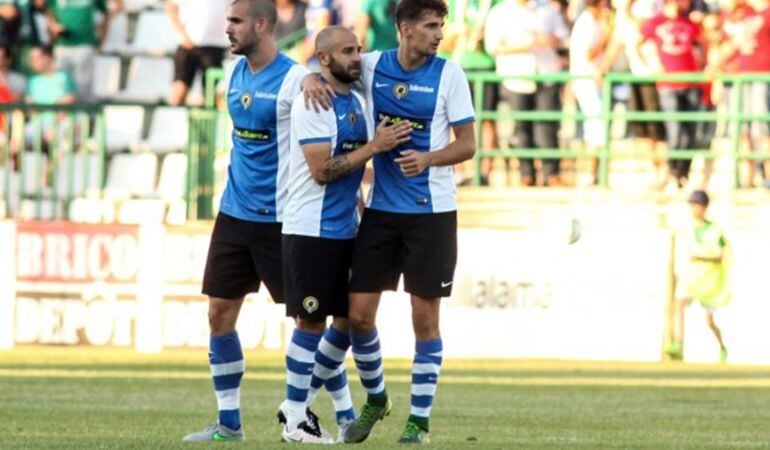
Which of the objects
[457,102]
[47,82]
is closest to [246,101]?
[457,102]

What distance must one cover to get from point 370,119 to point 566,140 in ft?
43.1

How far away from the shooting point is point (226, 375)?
39.0 feet

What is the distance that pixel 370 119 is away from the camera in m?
11.6

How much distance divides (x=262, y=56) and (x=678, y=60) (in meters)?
12.6

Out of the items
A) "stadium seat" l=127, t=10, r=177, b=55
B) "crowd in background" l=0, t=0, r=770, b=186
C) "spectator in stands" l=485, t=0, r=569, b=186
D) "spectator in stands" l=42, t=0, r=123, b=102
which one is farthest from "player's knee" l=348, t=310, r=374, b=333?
"stadium seat" l=127, t=10, r=177, b=55

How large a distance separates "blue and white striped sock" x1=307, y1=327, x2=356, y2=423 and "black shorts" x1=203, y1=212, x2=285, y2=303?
0.37 m

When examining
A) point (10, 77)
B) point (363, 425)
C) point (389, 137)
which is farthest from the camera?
point (10, 77)

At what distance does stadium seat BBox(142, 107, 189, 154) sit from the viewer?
83.0 ft

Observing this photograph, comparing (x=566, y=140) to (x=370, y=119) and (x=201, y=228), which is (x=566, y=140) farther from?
(x=370, y=119)

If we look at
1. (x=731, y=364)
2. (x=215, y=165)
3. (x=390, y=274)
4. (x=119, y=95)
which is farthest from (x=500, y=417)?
(x=119, y=95)

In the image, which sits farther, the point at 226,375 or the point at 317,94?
the point at 226,375

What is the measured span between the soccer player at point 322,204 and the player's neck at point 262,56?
0.34 metres

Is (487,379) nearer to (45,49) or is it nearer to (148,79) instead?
(148,79)

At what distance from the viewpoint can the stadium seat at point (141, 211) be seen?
24.6 m
